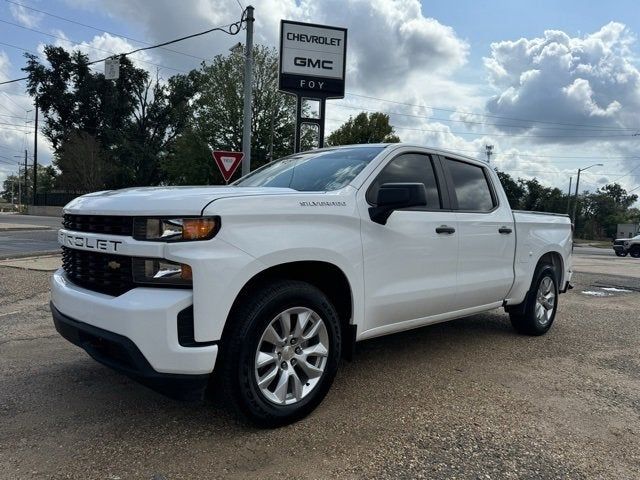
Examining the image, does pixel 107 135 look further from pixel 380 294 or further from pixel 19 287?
pixel 380 294

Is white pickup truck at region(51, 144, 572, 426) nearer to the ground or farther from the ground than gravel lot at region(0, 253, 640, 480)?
farther from the ground

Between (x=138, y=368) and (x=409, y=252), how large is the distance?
6.83 ft

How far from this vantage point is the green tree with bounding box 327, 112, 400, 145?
42.7 meters

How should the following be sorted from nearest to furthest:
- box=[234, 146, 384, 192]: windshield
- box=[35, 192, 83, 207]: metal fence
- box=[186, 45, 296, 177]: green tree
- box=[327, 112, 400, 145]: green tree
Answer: box=[234, 146, 384, 192]: windshield
box=[186, 45, 296, 177]: green tree
box=[327, 112, 400, 145]: green tree
box=[35, 192, 83, 207]: metal fence

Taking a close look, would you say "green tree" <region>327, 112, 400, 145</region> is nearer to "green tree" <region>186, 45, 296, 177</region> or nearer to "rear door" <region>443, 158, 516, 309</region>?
"green tree" <region>186, 45, 296, 177</region>

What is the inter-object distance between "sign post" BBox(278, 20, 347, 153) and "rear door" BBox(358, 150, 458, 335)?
35.8 ft

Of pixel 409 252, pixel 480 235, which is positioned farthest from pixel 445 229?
pixel 480 235

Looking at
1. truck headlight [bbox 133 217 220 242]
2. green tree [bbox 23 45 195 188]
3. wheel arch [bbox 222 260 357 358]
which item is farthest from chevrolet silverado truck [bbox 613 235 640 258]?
green tree [bbox 23 45 195 188]

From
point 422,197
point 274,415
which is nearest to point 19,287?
point 274,415

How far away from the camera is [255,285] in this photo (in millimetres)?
3021

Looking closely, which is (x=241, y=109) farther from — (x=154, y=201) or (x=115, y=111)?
(x=154, y=201)

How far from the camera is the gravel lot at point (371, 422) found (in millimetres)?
2730

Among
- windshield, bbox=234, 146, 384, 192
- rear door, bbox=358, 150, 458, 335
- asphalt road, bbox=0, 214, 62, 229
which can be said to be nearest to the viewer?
rear door, bbox=358, 150, 458, 335

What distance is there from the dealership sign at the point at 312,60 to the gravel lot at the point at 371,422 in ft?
37.4
